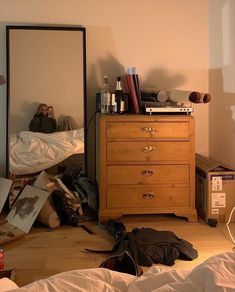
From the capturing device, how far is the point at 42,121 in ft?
10.8

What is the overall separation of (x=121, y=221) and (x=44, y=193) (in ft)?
2.14

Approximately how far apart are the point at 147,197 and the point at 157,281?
1865 millimetres

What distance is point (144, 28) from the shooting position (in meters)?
3.41

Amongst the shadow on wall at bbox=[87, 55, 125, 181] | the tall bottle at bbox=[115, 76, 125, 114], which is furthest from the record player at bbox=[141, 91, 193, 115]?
the shadow on wall at bbox=[87, 55, 125, 181]

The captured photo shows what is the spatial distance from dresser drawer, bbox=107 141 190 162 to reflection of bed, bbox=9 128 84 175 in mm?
578

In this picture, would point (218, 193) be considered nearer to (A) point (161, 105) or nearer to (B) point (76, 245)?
(A) point (161, 105)

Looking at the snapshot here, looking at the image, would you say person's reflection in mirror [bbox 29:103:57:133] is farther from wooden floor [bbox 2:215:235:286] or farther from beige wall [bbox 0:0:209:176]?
wooden floor [bbox 2:215:235:286]

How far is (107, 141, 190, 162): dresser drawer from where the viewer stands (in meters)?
2.96

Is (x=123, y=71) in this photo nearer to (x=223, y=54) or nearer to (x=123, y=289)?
(x=223, y=54)

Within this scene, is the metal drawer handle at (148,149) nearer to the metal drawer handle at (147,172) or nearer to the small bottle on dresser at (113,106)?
the metal drawer handle at (147,172)

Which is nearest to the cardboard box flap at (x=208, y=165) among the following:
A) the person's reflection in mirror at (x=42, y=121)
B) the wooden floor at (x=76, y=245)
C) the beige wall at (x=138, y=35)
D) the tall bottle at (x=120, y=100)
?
the wooden floor at (x=76, y=245)

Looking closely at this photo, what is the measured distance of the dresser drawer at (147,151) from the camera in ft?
9.71

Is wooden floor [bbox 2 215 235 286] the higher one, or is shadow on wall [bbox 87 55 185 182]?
shadow on wall [bbox 87 55 185 182]

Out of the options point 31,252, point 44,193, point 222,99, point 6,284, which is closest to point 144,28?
point 222,99
